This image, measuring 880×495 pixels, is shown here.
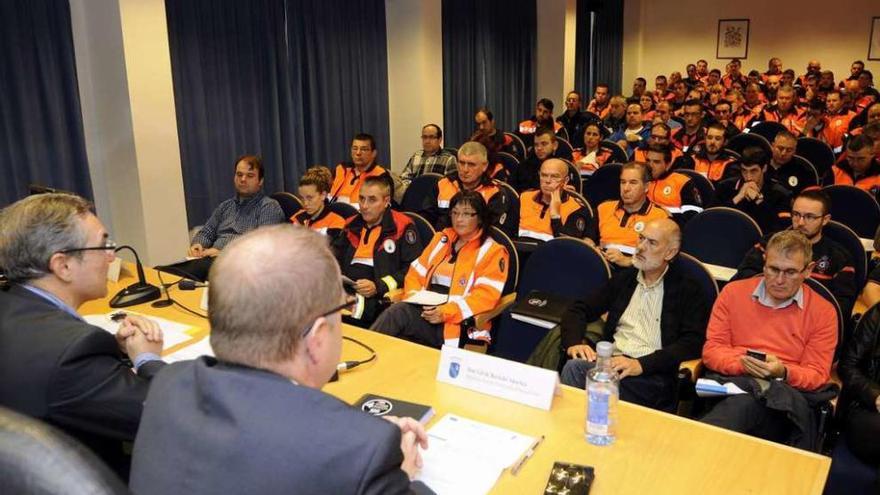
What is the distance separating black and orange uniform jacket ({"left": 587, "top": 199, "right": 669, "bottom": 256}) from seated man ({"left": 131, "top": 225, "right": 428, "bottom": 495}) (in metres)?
3.47

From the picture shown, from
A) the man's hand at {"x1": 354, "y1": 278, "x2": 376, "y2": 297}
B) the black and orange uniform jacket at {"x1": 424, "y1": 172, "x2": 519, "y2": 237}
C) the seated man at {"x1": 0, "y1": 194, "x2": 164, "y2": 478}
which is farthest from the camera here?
the black and orange uniform jacket at {"x1": 424, "y1": 172, "x2": 519, "y2": 237}

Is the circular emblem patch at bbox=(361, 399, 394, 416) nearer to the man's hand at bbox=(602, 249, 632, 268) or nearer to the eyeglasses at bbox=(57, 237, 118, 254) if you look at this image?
the eyeglasses at bbox=(57, 237, 118, 254)

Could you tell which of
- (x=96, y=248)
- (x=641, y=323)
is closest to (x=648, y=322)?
(x=641, y=323)

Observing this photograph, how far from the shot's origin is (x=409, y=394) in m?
2.16

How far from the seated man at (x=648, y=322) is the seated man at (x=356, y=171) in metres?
3.13

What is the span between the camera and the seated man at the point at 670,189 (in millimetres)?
5312

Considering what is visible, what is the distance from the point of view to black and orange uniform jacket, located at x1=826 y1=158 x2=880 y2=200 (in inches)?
216

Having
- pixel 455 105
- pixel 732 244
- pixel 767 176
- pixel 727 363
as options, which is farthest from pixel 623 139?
pixel 727 363

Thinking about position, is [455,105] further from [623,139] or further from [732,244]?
[732,244]

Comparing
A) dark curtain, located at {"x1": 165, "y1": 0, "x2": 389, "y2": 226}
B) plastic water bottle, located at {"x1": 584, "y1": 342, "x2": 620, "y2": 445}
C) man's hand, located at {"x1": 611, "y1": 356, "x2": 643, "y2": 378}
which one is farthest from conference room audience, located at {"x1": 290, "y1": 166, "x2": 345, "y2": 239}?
plastic water bottle, located at {"x1": 584, "y1": 342, "x2": 620, "y2": 445}

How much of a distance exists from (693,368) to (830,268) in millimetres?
1286

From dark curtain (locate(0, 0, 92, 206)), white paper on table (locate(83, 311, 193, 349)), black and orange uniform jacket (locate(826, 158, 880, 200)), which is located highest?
dark curtain (locate(0, 0, 92, 206))

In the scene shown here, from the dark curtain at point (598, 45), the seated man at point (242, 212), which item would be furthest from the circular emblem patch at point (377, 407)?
the dark curtain at point (598, 45)

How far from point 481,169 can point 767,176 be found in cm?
227
